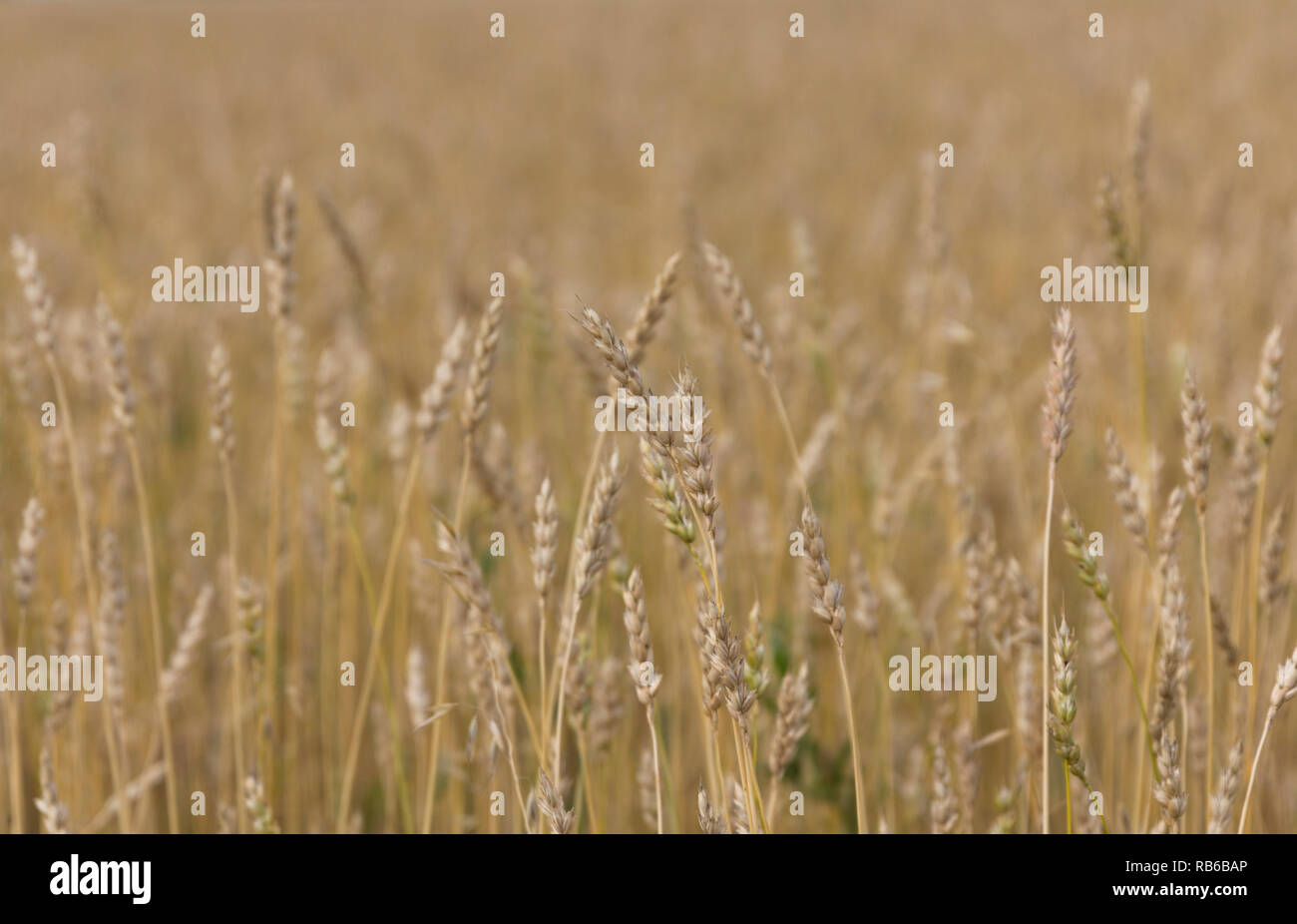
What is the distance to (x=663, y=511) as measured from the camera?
1184 mm

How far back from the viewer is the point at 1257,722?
2342 millimetres

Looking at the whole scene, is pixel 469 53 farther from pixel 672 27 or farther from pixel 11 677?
pixel 11 677

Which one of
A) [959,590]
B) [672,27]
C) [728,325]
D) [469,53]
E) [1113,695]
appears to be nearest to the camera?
[1113,695]

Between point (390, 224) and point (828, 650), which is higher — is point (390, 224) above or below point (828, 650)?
above

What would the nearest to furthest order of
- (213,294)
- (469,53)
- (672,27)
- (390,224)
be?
(213,294), (390,224), (469,53), (672,27)

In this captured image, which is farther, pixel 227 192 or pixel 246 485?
pixel 227 192

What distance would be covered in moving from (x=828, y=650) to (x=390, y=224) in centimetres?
596

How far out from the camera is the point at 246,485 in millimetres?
3654

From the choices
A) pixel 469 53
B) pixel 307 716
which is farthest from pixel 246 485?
pixel 469 53

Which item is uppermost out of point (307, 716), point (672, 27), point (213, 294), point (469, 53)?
point (672, 27)

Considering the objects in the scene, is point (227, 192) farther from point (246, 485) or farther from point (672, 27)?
point (672, 27)

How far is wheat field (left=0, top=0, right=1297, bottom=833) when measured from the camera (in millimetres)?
1462

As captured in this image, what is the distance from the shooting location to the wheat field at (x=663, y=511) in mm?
1462
